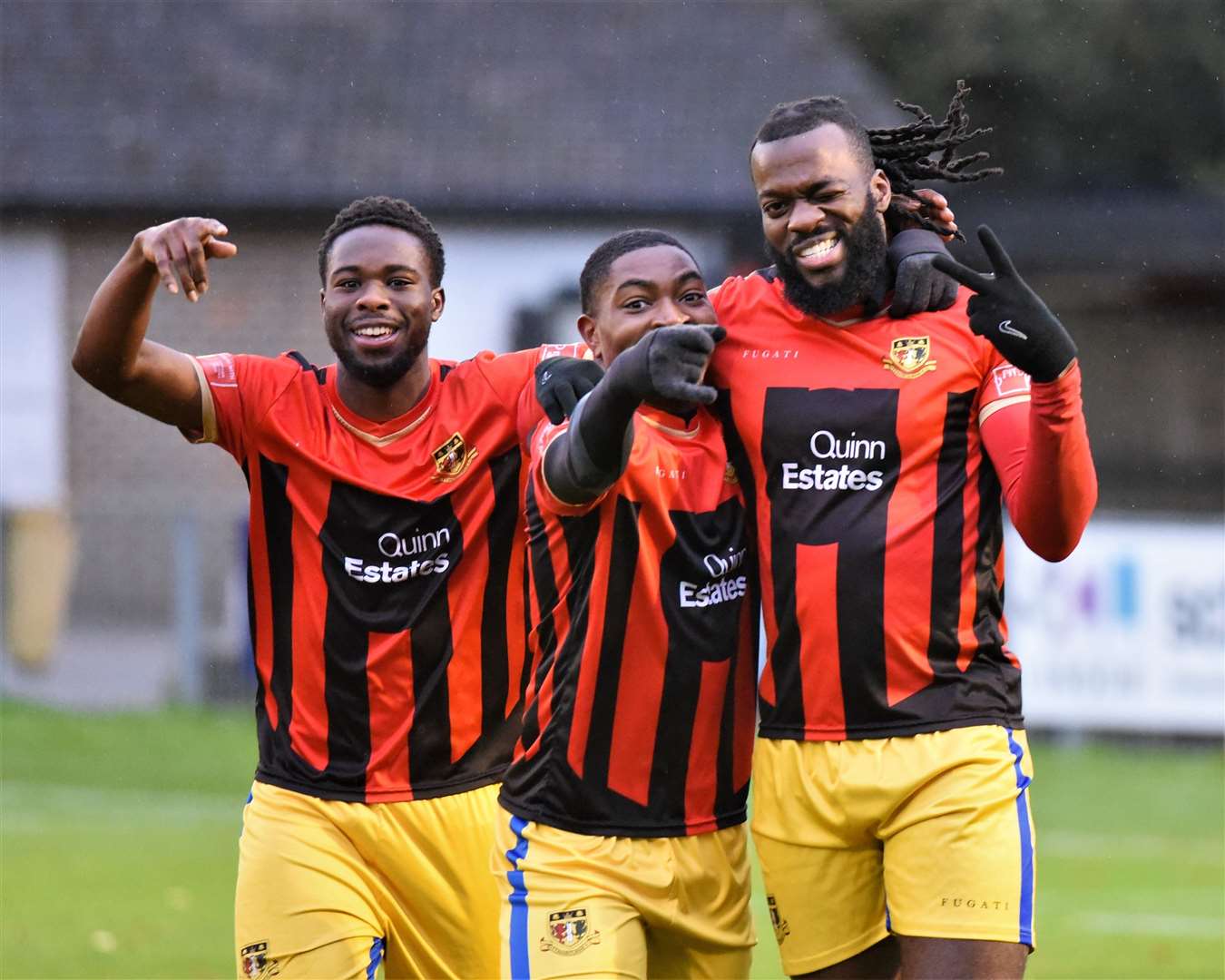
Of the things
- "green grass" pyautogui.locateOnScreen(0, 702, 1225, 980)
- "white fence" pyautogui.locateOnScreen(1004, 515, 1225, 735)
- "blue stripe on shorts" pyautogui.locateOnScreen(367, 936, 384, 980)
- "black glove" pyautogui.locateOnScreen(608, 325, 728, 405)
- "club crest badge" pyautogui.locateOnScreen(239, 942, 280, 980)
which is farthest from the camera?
"white fence" pyautogui.locateOnScreen(1004, 515, 1225, 735)

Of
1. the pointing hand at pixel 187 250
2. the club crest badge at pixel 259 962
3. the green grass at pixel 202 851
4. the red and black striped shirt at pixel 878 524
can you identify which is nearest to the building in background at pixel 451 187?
the green grass at pixel 202 851

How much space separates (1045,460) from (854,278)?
70 cm

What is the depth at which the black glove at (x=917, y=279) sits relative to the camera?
499 cm

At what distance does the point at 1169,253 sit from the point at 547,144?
23.4 feet

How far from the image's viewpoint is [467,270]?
22000 mm

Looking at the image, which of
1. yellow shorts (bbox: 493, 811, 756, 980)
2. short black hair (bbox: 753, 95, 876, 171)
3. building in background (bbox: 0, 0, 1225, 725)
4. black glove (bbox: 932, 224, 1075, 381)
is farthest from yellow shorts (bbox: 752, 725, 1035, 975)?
building in background (bbox: 0, 0, 1225, 725)

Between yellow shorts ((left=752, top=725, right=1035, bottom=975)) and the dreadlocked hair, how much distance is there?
54.5 inches

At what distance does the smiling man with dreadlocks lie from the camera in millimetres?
4738

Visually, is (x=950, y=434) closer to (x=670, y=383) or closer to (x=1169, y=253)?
(x=670, y=383)

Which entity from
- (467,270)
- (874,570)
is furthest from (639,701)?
(467,270)

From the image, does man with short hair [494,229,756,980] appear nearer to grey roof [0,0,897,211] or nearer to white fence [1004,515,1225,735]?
white fence [1004,515,1225,735]

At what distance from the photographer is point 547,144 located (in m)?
23.6

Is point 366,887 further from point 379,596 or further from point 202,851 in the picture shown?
point 202,851

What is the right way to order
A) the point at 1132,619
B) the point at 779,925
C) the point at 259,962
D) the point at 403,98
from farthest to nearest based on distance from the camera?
the point at 403,98 < the point at 1132,619 < the point at 259,962 < the point at 779,925
